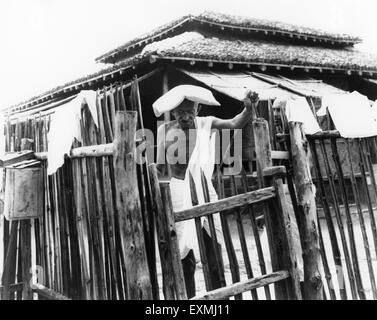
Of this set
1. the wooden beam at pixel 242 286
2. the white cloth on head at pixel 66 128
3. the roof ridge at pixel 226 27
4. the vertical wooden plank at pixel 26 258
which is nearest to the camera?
the wooden beam at pixel 242 286

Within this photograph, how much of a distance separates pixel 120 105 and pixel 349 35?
14.9 metres

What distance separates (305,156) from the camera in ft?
10.5

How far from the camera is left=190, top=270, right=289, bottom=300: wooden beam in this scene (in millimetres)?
2604

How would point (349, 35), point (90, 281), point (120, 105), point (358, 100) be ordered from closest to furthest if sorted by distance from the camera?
point (90, 281) < point (120, 105) < point (358, 100) < point (349, 35)

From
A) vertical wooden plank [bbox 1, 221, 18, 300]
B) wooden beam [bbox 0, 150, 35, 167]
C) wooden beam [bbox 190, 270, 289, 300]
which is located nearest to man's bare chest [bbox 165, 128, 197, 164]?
wooden beam [bbox 190, 270, 289, 300]

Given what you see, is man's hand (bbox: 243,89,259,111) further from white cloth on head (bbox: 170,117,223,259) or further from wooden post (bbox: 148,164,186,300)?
wooden post (bbox: 148,164,186,300)

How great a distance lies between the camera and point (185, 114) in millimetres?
3648

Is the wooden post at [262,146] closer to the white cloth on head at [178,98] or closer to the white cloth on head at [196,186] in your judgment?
the white cloth on head at [196,186]

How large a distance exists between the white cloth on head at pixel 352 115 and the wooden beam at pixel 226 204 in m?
1.30

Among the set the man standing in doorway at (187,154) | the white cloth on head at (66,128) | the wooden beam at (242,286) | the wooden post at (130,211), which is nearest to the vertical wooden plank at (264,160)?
the wooden beam at (242,286)

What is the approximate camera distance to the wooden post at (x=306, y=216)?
2990mm

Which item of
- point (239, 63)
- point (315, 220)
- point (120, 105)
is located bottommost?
point (315, 220)
